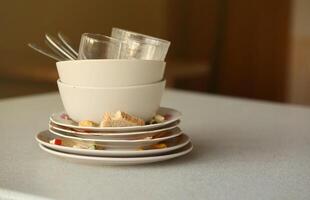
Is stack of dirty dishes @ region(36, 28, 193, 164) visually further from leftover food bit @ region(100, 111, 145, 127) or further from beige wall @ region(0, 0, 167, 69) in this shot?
beige wall @ region(0, 0, 167, 69)

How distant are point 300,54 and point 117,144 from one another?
2400 millimetres

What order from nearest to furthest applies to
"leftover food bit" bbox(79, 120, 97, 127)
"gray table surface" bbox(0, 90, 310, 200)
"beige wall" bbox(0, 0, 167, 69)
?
"gray table surface" bbox(0, 90, 310, 200)
"leftover food bit" bbox(79, 120, 97, 127)
"beige wall" bbox(0, 0, 167, 69)

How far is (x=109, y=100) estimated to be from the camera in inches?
27.5

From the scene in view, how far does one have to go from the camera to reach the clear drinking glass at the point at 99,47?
0.72 meters

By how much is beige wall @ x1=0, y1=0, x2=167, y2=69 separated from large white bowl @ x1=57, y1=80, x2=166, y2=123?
121 cm

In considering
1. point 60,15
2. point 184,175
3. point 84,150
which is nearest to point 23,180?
point 84,150

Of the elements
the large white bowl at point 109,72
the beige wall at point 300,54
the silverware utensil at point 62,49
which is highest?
the silverware utensil at point 62,49

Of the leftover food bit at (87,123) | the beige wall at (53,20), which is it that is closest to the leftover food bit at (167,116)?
the leftover food bit at (87,123)

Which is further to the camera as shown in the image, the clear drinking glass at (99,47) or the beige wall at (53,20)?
the beige wall at (53,20)

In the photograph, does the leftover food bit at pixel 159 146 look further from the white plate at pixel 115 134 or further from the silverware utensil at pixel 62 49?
the silverware utensil at pixel 62 49

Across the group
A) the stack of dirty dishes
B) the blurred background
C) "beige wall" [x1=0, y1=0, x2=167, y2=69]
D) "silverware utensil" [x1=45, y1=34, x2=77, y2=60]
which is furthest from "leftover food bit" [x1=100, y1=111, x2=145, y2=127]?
the blurred background

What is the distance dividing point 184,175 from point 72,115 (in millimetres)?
180

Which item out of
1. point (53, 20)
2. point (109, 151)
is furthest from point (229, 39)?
point (109, 151)

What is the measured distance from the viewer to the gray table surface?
597mm
